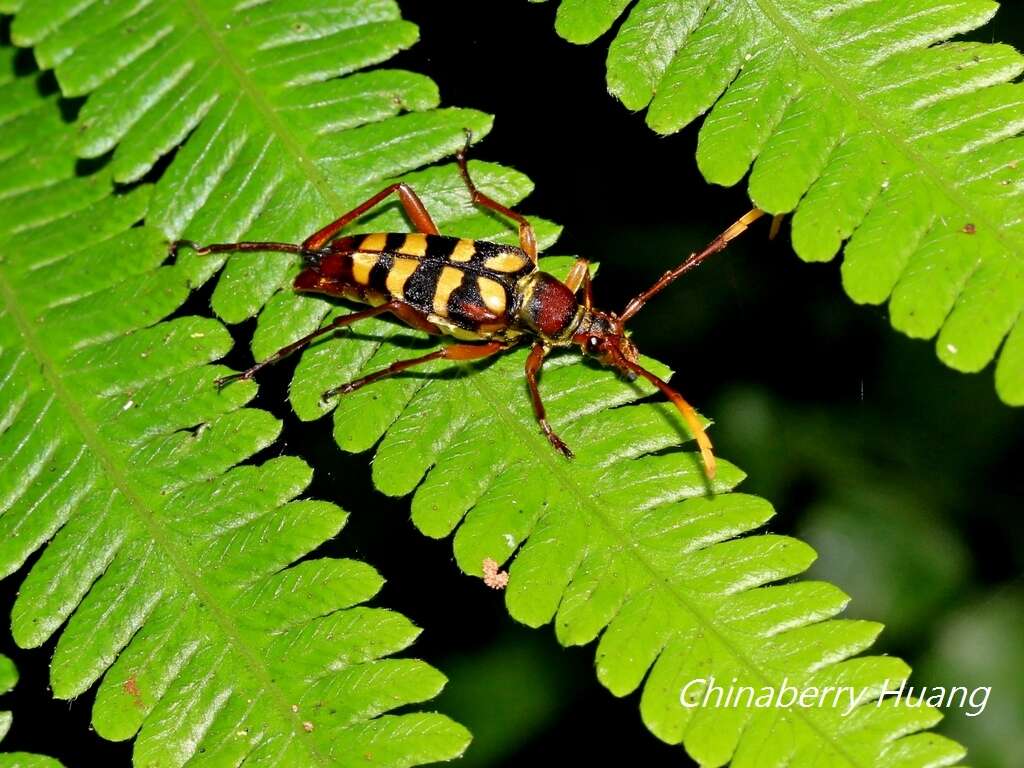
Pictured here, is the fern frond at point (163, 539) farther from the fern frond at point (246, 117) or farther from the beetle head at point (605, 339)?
the beetle head at point (605, 339)

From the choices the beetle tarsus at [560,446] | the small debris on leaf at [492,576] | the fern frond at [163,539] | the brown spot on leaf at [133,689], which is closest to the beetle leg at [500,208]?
the beetle tarsus at [560,446]

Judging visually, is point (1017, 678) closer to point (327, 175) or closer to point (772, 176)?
point (772, 176)

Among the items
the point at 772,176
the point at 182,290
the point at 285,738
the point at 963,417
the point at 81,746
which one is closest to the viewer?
the point at 285,738

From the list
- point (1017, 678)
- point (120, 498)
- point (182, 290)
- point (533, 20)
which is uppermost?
point (533, 20)

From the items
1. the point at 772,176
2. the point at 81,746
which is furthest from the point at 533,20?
the point at 81,746

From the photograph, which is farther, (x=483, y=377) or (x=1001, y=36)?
(x=1001, y=36)

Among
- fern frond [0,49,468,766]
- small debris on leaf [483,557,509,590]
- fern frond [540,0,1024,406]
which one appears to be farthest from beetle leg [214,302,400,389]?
fern frond [540,0,1024,406]

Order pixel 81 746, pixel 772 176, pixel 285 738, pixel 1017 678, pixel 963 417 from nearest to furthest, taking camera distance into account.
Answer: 1. pixel 285 738
2. pixel 772 176
3. pixel 81 746
4. pixel 1017 678
5. pixel 963 417

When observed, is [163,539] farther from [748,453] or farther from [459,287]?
[748,453]
